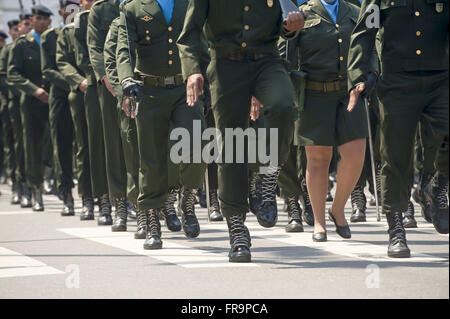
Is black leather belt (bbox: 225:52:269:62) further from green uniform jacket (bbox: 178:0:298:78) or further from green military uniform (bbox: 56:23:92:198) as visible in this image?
green military uniform (bbox: 56:23:92:198)

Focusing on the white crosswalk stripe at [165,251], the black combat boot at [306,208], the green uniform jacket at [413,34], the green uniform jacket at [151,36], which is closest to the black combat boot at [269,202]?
the white crosswalk stripe at [165,251]

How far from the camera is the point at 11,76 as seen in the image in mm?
13625

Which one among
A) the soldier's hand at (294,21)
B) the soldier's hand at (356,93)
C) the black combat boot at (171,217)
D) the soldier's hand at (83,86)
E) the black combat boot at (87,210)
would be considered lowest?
the black combat boot at (87,210)

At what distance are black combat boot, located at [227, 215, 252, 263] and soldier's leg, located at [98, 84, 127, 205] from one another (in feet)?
11.1

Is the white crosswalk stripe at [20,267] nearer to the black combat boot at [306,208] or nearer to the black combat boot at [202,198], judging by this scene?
the black combat boot at [306,208]

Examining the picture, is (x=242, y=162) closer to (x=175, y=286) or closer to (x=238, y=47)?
(x=238, y=47)

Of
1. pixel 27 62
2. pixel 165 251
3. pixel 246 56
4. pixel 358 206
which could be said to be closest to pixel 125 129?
pixel 165 251

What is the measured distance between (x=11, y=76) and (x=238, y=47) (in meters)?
7.06

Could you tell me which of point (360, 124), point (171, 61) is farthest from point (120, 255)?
point (360, 124)

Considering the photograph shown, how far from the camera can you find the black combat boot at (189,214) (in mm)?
8680

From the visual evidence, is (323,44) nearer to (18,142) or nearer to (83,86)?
(83,86)

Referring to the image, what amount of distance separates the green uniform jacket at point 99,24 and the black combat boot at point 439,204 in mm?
3964

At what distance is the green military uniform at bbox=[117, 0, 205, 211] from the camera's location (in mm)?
8281

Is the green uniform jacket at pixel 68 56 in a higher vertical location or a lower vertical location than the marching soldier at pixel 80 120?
higher
